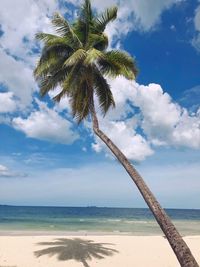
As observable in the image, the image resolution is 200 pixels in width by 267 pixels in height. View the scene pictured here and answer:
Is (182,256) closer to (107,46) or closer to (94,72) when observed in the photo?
(94,72)

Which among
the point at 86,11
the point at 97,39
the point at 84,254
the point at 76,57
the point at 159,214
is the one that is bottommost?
the point at 84,254

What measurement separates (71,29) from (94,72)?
6.58 feet

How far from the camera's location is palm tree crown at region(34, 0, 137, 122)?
14156 millimetres

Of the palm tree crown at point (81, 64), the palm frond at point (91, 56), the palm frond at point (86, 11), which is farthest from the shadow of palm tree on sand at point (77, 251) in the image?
the palm frond at point (86, 11)

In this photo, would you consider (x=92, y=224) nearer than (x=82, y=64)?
No

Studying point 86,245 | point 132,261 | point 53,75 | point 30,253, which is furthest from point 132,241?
point 53,75

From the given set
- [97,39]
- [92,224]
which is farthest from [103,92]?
[92,224]

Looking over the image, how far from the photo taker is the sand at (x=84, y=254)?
13.7 m

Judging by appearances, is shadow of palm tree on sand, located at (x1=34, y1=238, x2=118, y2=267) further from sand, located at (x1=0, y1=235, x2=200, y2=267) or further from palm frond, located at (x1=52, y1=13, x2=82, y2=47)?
palm frond, located at (x1=52, y1=13, x2=82, y2=47)

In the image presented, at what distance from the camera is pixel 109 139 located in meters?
12.6

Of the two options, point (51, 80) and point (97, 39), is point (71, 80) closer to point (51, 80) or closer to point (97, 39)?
point (51, 80)

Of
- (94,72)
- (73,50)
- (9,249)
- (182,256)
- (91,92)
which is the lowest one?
(182,256)

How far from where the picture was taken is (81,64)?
45.7ft

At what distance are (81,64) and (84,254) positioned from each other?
7.95 metres
